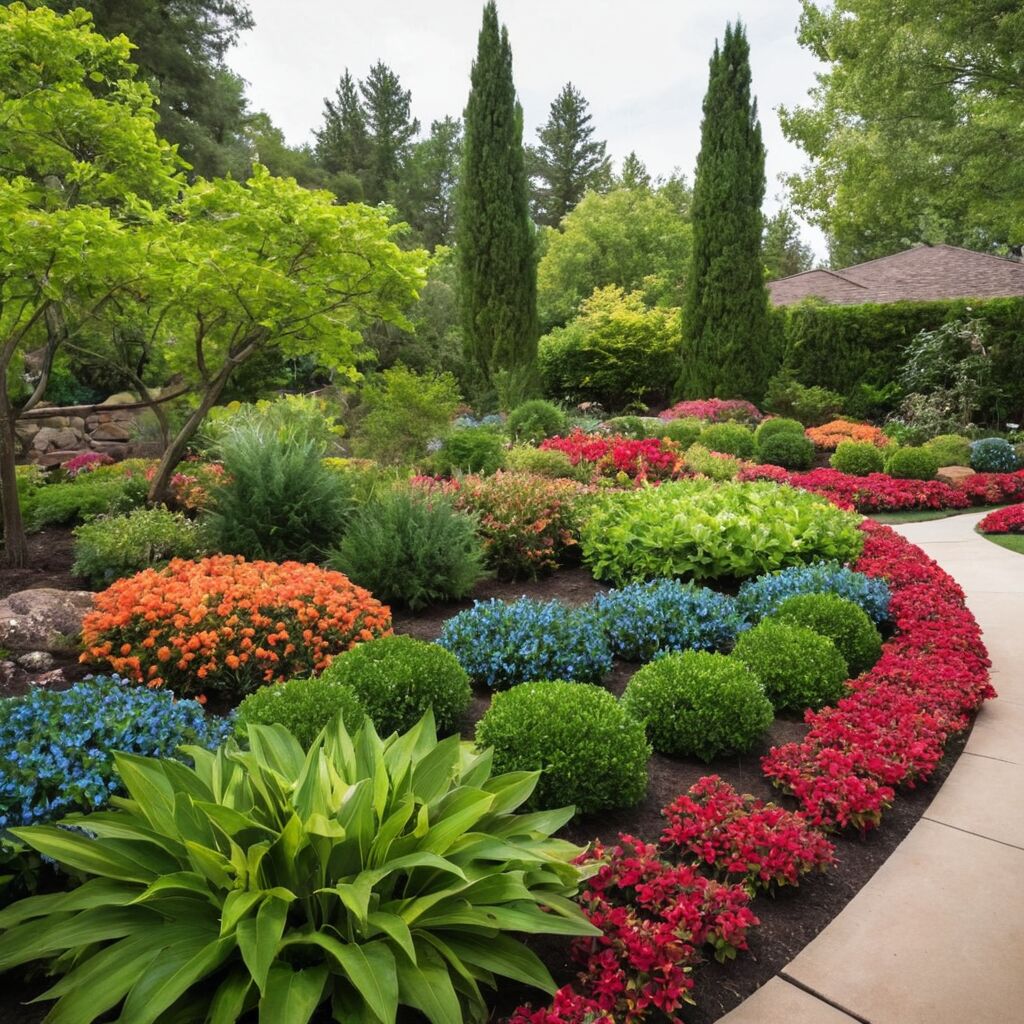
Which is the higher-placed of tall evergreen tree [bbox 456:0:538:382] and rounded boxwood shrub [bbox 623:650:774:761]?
tall evergreen tree [bbox 456:0:538:382]

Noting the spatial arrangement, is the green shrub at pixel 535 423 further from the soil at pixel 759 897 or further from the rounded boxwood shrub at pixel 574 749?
the rounded boxwood shrub at pixel 574 749

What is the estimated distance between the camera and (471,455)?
9.06 meters

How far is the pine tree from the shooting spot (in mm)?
38719

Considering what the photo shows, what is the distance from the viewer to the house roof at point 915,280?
64.2ft

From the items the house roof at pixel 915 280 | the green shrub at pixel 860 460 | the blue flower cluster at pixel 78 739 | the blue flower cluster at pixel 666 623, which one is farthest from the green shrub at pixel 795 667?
the house roof at pixel 915 280

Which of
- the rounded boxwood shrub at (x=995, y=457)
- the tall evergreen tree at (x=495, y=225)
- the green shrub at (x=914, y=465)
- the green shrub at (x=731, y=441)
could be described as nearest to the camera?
the green shrub at (x=914, y=465)

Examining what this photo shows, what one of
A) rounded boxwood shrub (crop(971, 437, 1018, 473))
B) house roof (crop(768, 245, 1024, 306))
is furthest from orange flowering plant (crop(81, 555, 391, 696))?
house roof (crop(768, 245, 1024, 306))

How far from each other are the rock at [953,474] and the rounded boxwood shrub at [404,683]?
9.62m

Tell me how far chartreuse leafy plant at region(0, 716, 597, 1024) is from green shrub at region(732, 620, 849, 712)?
1844mm

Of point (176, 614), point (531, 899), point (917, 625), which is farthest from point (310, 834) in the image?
point (917, 625)

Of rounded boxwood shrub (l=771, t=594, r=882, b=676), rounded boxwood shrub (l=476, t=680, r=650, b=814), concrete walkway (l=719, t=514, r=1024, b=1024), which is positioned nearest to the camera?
concrete walkway (l=719, t=514, r=1024, b=1024)

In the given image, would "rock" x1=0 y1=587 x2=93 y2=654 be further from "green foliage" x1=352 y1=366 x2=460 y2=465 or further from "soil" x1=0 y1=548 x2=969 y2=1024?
"green foliage" x1=352 y1=366 x2=460 y2=465

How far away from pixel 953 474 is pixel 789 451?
234 cm

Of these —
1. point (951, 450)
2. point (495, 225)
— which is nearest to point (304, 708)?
point (951, 450)
